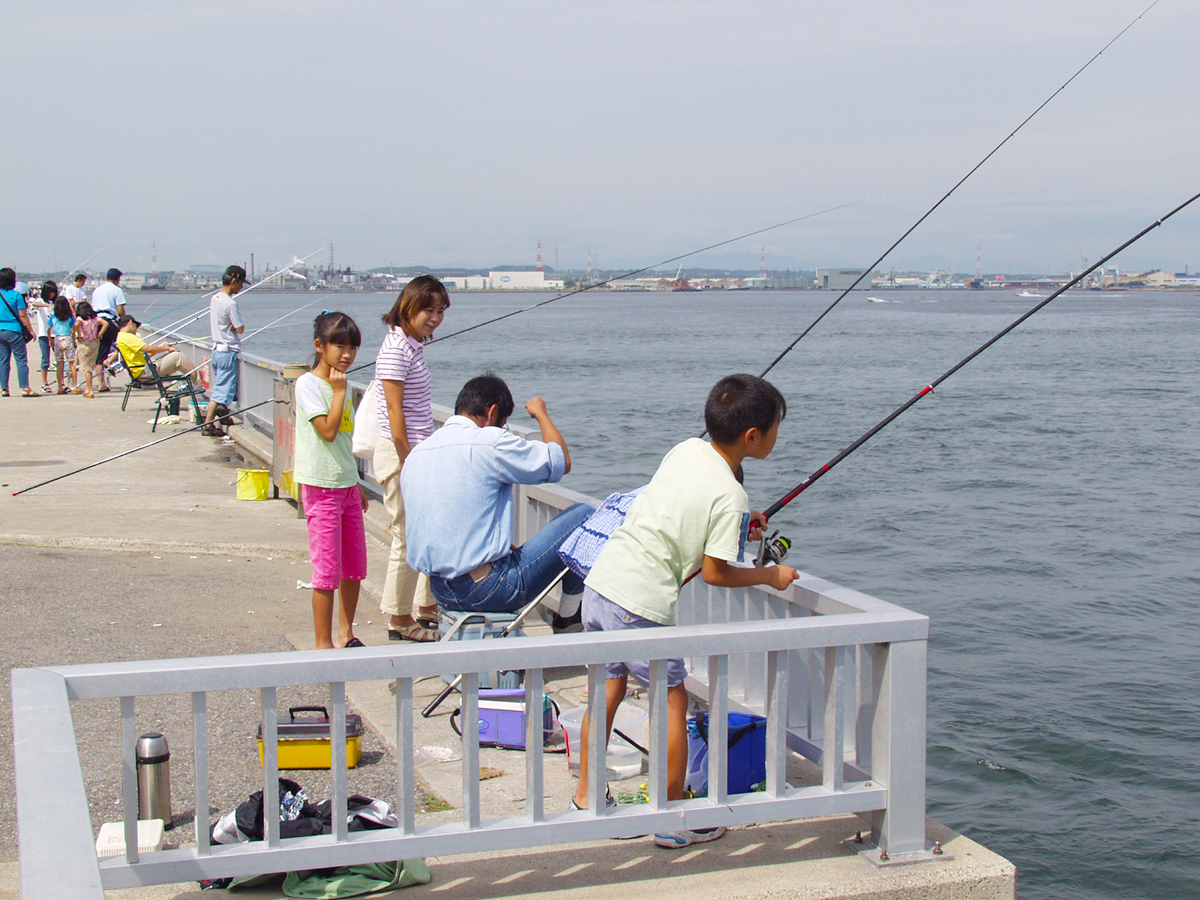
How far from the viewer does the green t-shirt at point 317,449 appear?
5.12 metres

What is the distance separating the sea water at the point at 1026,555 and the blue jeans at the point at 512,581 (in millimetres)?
2782

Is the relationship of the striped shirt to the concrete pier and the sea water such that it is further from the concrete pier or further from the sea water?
the sea water

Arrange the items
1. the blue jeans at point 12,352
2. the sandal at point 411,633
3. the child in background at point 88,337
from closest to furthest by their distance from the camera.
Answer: the sandal at point 411,633, the blue jeans at point 12,352, the child in background at point 88,337

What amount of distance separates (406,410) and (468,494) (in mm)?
1112

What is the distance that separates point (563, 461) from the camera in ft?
15.1

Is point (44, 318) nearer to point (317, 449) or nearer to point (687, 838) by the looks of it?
point (317, 449)

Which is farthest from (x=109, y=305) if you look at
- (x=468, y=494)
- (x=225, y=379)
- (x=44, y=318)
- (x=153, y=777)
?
(x=153, y=777)

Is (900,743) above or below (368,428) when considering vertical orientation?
below

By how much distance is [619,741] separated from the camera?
4078mm

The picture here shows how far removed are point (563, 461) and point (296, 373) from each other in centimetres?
433

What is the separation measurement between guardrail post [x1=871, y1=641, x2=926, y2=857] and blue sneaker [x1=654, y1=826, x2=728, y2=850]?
1.44 feet

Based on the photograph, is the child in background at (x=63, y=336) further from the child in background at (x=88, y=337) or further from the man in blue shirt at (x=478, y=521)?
the man in blue shirt at (x=478, y=521)

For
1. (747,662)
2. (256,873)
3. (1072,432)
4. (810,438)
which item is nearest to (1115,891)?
(747,662)

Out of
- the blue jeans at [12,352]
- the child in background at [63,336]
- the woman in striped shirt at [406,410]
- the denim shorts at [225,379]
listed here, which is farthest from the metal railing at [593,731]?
the child in background at [63,336]
